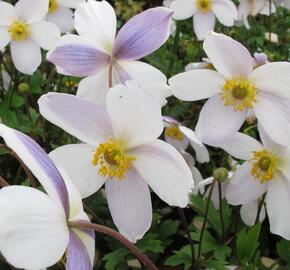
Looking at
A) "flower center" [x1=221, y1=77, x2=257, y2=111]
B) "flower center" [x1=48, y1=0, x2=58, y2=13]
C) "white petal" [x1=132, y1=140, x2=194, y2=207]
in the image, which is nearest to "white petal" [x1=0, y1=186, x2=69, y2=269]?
"white petal" [x1=132, y1=140, x2=194, y2=207]

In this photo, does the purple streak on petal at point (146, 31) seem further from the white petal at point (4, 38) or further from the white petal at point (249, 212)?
the white petal at point (4, 38)

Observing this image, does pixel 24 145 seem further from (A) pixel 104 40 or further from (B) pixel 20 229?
(A) pixel 104 40

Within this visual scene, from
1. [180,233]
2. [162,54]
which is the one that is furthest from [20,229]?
[162,54]

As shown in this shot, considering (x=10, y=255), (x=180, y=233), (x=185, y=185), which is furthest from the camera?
(x=180, y=233)

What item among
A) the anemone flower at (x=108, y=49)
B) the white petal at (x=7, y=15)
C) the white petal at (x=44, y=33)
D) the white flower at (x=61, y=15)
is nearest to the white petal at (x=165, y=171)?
the anemone flower at (x=108, y=49)

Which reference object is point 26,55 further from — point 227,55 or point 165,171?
point 165,171

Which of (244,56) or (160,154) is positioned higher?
(244,56)

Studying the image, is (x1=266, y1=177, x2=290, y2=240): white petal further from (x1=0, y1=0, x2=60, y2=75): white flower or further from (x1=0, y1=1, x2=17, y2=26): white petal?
(x1=0, y1=1, x2=17, y2=26): white petal
